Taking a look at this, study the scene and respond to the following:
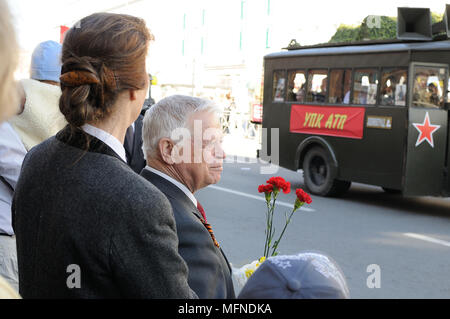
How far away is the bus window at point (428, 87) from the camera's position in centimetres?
949

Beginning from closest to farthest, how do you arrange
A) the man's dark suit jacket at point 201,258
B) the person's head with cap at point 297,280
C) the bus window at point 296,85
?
the person's head with cap at point 297,280 < the man's dark suit jacket at point 201,258 < the bus window at point 296,85

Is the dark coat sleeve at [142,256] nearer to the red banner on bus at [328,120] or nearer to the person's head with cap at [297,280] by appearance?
the person's head with cap at [297,280]

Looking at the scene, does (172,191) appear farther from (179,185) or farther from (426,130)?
(426,130)

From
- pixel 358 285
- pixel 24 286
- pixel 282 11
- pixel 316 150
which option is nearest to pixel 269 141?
pixel 316 150

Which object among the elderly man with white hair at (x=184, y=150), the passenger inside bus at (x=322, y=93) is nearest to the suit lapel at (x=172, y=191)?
the elderly man with white hair at (x=184, y=150)

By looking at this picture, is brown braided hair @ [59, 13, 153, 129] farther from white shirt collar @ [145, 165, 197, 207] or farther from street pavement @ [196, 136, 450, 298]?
street pavement @ [196, 136, 450, 298]

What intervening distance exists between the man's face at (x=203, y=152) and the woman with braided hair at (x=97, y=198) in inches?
18.7

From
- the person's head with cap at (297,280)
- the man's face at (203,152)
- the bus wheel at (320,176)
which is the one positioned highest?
the man's face at (203,152)

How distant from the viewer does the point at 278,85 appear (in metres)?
12.4

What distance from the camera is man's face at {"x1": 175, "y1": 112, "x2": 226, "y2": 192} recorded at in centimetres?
225

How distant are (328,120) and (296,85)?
1.30 meters

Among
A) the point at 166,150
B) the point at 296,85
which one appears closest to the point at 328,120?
the point at 296,85

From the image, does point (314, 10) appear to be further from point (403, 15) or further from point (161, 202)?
point (161, 202)

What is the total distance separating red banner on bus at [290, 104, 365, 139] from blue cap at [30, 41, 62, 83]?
7.76m
